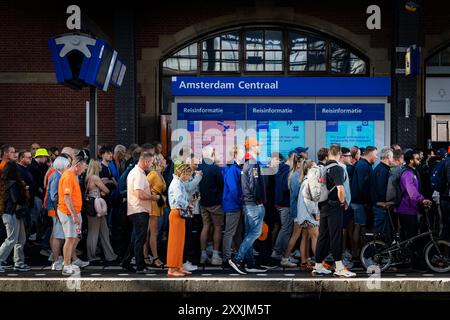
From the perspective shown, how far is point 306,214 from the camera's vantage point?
11.7 metres

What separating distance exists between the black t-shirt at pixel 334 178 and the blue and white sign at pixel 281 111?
6816 mm

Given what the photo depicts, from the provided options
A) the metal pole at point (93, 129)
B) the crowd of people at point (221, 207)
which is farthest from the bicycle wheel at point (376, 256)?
the metal pole at point (93, 129)

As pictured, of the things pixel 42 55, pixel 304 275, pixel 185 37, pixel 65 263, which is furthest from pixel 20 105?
pixel 304 275

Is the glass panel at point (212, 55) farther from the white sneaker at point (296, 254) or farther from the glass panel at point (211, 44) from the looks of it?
the white sneaker at point (296, 254)

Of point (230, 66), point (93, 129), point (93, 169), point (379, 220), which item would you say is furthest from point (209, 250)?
point (230, 66)

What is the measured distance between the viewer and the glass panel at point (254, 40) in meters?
20.3

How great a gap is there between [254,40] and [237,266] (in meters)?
10.1

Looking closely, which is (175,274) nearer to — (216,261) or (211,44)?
(216,261)

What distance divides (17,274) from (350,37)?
12.2 m

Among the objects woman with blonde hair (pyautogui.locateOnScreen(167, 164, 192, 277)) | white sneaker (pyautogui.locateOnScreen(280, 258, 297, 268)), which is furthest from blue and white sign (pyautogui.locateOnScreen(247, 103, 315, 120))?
woman with blonde hair (pyautogui.locateOnScreen(167, 164, 192, 277))

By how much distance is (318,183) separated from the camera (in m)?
11.0

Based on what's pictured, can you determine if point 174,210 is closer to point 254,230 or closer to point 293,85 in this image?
point 254,230

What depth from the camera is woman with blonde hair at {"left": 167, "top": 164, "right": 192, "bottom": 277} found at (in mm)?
10859
